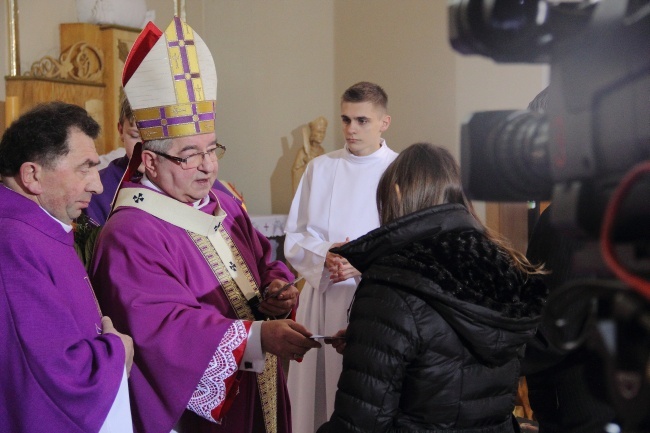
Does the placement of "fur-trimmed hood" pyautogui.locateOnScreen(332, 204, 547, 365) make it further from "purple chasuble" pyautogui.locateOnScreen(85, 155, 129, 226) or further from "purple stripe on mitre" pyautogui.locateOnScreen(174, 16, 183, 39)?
"purple chasuble" pyautogui.locateOnScreen(85, 155, 129, 226)

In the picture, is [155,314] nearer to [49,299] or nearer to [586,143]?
[49,299]

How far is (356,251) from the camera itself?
74.4 inches

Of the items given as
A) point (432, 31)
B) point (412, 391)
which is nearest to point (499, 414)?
point (412, 391)

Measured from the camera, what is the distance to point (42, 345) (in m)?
1.96

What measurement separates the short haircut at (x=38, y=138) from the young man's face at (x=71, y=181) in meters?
0.02

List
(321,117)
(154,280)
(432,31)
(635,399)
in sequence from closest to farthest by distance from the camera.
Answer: (635,399) → (154,280) → (432,31) → (321,117)

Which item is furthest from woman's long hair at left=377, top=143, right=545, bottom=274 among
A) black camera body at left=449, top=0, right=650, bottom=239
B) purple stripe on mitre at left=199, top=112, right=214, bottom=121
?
black camera body at left=449, top=0, right=650, bottom=239

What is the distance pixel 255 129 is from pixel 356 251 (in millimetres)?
6087

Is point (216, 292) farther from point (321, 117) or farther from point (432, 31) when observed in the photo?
point (321, 117)

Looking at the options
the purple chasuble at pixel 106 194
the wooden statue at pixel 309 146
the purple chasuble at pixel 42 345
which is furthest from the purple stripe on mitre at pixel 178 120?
the wooden statue at pixel 309 146

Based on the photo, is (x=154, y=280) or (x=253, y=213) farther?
(x=253, y=213)

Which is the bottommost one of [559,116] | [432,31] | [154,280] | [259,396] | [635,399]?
[259,396]

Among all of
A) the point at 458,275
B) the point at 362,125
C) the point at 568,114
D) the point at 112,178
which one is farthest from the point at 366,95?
the point at 568,114

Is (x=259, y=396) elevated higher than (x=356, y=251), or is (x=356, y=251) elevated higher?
(x=356, y=251)
